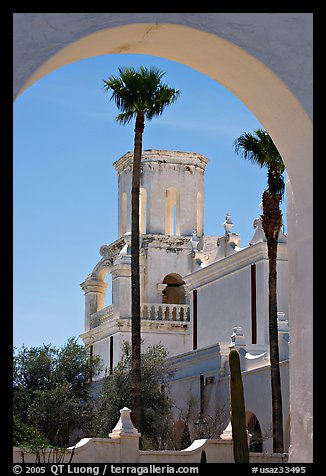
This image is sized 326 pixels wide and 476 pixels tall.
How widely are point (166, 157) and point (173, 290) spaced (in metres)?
5.53

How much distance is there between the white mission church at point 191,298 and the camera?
91.3 ft

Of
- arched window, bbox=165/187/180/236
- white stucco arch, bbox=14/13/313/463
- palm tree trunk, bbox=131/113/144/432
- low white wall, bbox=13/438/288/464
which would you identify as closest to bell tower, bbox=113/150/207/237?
arched window, bbox=165/187/180/236

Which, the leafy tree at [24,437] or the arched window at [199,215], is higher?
the arched window at [199,215]

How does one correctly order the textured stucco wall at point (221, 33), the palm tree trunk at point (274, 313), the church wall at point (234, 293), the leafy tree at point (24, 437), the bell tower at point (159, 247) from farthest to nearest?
the bell tower at point (159, 247) → the church wall at point (234, 293) → the palm tree trunk at point (274, 313) → the leafy tree at point (24, 437) → the textured stucco wall at point (221, 33)

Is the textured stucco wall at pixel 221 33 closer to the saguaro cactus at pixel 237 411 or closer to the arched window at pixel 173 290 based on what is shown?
the saguaro cactus at pixel 237 411

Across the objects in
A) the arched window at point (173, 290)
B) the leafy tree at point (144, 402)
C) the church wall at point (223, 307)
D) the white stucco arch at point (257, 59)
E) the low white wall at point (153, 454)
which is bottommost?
the low white wall at point (153, 454)

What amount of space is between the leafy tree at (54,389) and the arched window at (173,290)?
980cm

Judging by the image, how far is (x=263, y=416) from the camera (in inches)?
1019

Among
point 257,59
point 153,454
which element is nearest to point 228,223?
point 153,454

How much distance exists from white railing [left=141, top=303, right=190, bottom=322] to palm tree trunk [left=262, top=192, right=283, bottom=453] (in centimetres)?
1520

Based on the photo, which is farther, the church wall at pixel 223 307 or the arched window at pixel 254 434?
the church wall at pixel 223 307

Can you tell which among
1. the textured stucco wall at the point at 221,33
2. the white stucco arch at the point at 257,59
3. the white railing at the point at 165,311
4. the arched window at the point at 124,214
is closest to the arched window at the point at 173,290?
the white railing at the point at 165,311

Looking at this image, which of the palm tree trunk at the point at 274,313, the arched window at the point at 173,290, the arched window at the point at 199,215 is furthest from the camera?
the arched window at the point at 173,290

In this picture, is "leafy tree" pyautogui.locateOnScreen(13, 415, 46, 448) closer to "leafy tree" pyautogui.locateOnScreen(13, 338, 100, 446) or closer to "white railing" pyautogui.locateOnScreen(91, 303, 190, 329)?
"leafy tree" pyautogui.locateOnScreen(13, 338, 100, 446)
